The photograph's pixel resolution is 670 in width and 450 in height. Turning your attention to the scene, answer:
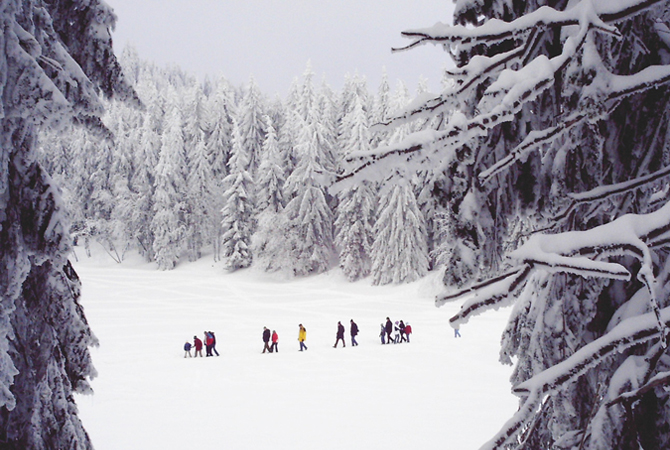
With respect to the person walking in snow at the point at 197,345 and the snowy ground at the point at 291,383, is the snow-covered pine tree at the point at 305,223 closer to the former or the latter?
the snowy ground at the point at 291,383

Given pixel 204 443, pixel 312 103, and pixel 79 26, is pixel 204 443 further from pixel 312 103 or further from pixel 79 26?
pixel 312 103

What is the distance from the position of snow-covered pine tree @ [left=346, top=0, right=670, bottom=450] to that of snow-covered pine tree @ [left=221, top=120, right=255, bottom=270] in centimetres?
3674

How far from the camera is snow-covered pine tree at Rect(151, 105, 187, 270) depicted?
42.0m

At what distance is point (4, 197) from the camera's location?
294cm

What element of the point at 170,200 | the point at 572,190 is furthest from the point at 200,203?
the point at 572,190

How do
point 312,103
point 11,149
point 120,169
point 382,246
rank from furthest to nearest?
1. point 120,169
2. point 312,103
3. point 382,246
4. point 11,149

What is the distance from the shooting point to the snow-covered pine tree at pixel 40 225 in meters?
2.66

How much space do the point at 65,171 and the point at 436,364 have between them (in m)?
46.9

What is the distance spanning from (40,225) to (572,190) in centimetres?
329

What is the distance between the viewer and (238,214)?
39062 millimetres

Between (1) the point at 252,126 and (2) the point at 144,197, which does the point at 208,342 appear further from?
(2) the point at 144,197

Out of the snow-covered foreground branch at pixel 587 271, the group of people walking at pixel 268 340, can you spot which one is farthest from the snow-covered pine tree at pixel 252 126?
the snow-covered foreground branch at pixel 587 271

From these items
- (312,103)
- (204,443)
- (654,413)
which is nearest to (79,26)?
(654,413)

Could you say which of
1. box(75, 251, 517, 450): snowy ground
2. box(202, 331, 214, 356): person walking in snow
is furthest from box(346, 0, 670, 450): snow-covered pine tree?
box(202, 331, 214, 356): person walking in snow
